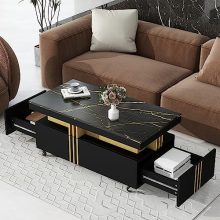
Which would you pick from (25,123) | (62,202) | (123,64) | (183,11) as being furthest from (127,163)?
(183,11)

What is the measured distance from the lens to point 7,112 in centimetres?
521

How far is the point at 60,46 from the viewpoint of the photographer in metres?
5.85

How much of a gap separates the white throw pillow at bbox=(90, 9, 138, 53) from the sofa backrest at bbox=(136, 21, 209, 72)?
0.10 meters

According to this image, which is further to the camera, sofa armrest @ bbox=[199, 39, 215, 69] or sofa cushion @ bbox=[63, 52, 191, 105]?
sofa armrest @ bbox=[199, 39, 215, 69]

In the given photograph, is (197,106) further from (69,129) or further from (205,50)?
(69,129)

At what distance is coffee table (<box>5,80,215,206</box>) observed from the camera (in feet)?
14.8

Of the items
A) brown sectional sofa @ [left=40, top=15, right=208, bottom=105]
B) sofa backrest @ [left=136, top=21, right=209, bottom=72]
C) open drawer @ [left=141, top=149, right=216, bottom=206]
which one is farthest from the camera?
sofa backrest @ [left=136, top=21, right=209, bottom=72]

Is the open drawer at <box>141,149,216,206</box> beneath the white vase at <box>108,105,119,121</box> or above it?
beneath

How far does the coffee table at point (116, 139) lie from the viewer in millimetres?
4496

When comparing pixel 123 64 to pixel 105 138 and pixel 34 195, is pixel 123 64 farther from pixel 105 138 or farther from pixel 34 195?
pixel 34 195

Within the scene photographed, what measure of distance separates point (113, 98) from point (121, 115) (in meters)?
0.21

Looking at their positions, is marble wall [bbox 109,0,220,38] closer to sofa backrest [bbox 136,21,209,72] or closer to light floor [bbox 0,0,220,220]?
sofa backrest [bbox 136,21,209,72]

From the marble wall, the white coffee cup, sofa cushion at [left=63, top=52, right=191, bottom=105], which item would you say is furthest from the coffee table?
the marble wall

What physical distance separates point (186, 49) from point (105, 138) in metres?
1.52
